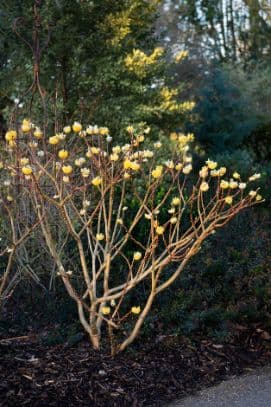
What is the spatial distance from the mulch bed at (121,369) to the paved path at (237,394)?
89mm

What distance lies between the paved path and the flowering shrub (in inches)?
22.8

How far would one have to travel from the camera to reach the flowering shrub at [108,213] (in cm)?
369

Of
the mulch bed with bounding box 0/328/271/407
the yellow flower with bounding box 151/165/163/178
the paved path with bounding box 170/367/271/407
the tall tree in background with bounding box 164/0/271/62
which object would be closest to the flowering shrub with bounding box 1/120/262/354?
the yellow flower with bounding box 151/165/163/178

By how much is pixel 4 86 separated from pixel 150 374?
30.0 ft

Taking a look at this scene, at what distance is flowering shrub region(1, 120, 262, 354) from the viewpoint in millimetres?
3691

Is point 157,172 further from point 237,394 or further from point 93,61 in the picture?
point 93,61

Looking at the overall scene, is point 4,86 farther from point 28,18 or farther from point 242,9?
point 242,9

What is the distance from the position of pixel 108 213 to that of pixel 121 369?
1664 mm

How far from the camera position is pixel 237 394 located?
3541 millimetres

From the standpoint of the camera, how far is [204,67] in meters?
19.3

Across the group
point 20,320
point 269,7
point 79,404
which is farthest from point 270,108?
point 79,404

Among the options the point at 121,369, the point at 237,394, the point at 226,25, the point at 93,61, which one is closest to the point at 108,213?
the point at 121,369

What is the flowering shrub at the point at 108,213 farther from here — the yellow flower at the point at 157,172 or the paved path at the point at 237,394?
the paved path at the point at 237,394

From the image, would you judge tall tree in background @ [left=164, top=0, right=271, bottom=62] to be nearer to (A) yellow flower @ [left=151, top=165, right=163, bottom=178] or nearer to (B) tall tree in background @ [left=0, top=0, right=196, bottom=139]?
(B) tall tree in background @ [left=0, top=0, right=196, bottom=139]
